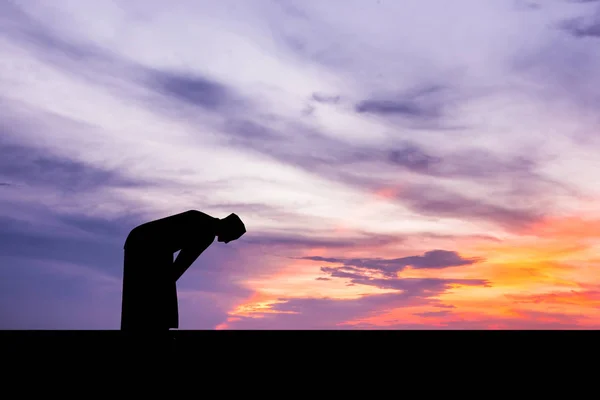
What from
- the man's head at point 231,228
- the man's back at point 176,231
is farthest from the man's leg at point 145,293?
the man's head at point 231,228

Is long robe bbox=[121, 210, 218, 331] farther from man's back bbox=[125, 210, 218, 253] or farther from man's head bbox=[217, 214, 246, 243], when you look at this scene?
man's head bbox=[217, 214, 246, 243]

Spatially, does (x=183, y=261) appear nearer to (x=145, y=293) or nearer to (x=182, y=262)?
(x=182, y=262)

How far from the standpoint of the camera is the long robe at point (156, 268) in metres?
7.07

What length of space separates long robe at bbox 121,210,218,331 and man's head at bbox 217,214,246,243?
0.12 meters

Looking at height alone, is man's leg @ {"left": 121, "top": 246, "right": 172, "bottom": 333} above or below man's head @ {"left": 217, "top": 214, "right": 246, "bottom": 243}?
below

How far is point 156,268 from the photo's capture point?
7223 mm

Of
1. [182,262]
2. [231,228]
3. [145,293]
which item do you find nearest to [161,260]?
[182,262]

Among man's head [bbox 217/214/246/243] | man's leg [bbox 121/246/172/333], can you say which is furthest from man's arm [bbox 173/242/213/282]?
man's head [bbox 217/214/246/243]

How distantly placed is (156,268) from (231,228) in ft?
3.56

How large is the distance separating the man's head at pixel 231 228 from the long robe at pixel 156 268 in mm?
122

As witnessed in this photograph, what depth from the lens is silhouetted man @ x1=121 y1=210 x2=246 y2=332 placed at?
7.00m

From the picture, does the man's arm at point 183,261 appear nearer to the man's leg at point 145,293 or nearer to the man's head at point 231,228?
the man's leg at point 145,293
